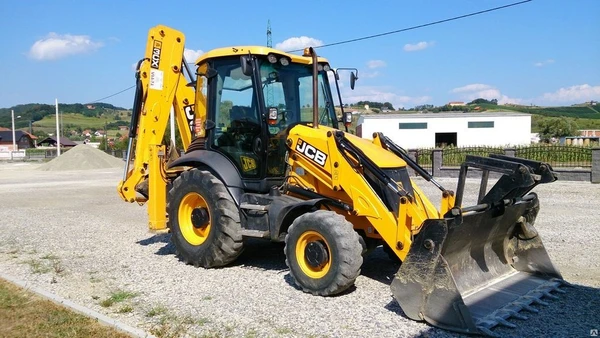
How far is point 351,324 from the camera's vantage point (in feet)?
17.3

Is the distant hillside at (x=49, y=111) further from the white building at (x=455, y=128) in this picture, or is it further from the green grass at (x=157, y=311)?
the green grass at (x=157, y=311)

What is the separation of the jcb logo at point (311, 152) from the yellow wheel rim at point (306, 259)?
0.97 metres

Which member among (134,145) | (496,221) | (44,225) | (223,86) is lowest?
(44,225)

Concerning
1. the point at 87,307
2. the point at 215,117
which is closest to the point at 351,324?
the point at 87,307

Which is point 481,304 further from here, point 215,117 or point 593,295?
point 215,117

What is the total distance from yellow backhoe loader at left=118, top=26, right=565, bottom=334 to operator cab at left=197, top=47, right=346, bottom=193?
0.02 m

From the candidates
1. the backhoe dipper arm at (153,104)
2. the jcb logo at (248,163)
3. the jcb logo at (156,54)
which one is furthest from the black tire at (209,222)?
the jcb logo at (156,54)

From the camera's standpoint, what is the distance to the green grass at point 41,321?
5062mm

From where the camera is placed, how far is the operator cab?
287 inches

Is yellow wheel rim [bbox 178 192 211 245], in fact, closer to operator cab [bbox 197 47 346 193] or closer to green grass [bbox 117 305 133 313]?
operator cab [bbox 197 47 346 193]

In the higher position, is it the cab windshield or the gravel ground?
the cab windshield

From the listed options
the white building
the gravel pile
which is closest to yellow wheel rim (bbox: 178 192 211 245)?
the gravel pile

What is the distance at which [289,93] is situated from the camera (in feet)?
24.8

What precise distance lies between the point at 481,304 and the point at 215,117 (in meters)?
4.33
